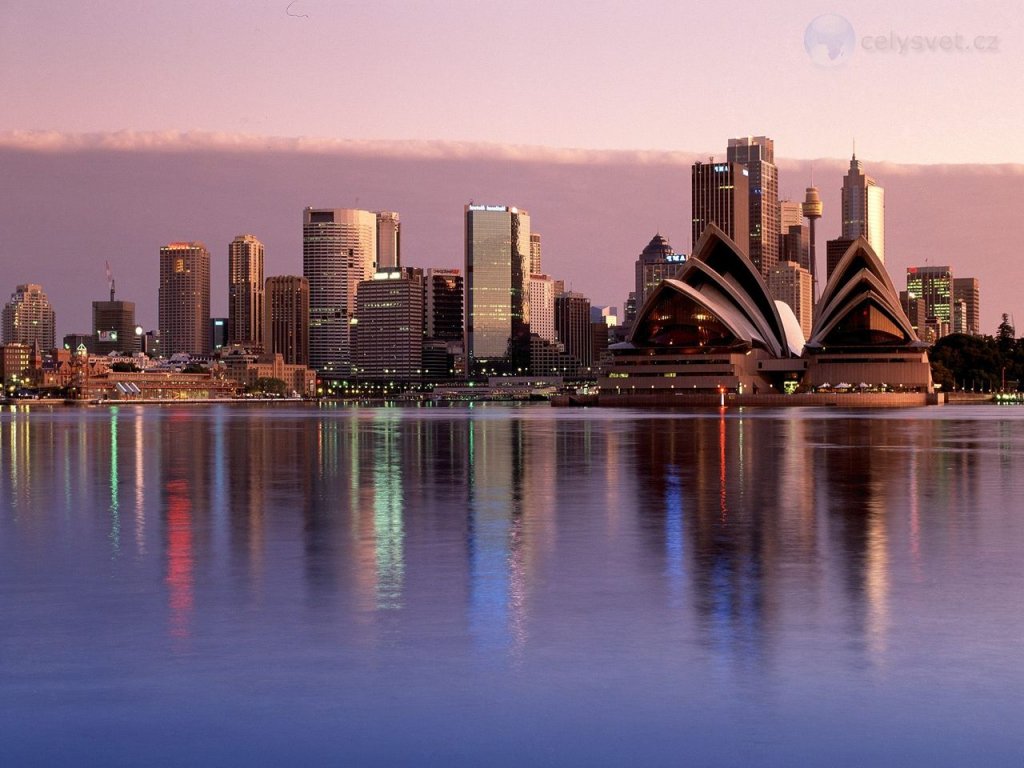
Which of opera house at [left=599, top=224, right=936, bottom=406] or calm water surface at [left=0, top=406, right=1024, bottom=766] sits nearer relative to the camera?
calm water surface at [left=0, top=406, right=1024, bottom=766]

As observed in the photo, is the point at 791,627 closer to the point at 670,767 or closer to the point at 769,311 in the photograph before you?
the point at 670,767

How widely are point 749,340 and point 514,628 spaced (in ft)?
570

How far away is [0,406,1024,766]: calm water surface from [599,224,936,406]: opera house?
503 ft

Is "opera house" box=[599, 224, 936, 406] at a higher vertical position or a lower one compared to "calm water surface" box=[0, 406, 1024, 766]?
higher

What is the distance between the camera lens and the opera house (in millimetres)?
176875

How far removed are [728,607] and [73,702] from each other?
713cm

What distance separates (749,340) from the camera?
182 metres

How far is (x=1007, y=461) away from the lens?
39.3 m

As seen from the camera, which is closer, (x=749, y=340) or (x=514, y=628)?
(x=514, y=628)

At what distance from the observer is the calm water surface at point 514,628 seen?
29.0ft

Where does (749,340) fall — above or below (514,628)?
above

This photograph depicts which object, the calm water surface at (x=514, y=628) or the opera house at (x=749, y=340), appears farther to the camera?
the opera house at (x=749, y=340)

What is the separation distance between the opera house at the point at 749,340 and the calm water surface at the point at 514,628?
15319 centimetres

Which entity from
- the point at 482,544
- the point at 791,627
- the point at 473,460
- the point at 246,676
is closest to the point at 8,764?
the point at 246,676
